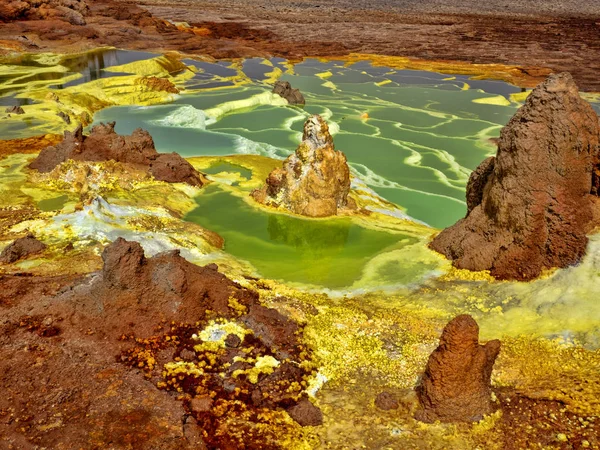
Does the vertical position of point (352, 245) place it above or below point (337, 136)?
above

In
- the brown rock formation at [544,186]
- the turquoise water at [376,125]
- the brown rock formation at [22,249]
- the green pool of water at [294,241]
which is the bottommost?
the turquoise water at [376,125]

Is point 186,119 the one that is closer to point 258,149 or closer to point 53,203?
point 258,149

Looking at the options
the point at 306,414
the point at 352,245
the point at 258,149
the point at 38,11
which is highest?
the point at 38,11

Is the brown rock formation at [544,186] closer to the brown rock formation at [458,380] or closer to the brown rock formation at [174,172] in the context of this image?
the brown rock formation at [458,380]

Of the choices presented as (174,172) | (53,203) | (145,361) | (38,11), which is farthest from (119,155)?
(38,11)

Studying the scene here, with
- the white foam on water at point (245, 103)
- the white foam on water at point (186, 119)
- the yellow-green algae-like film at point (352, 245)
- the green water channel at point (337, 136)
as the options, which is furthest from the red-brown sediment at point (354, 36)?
the white foam on water at point (186, 119)

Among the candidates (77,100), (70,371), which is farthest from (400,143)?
(70,371)
